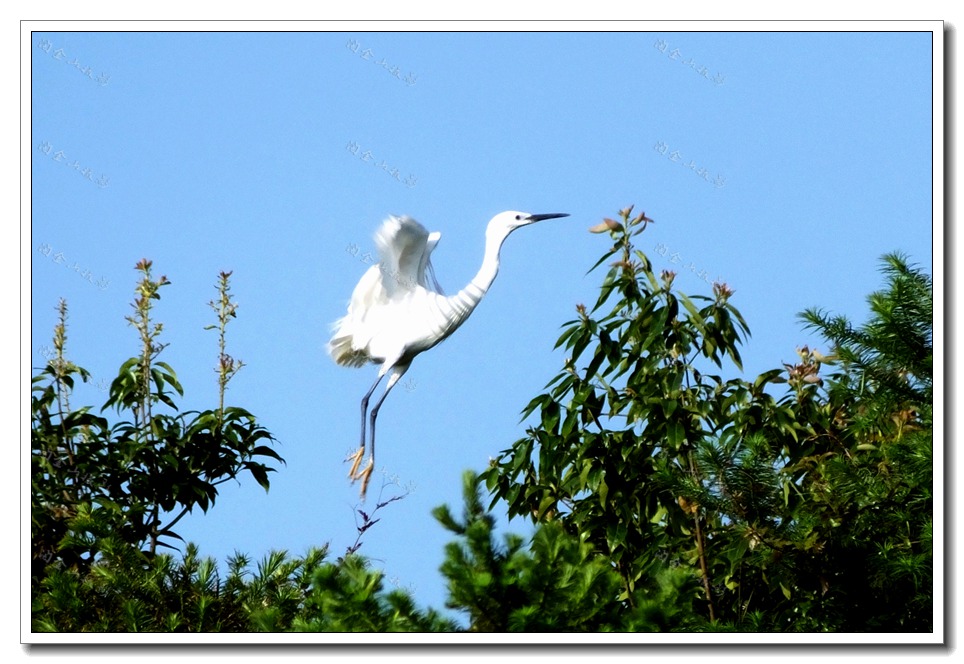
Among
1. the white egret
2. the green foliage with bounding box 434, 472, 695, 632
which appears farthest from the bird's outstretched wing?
the green foliage with bounding box 434, 472, 695, 632

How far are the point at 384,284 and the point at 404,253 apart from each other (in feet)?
0.70

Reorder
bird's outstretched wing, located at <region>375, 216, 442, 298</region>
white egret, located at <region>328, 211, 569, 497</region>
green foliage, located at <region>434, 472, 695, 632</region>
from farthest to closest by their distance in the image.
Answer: white egret, located at <region>328, 211, 569, 497</region> < bird's outstretched wing, located at <region>375, 216, 442, 298</region> < green foliage, located at <region>434, 472, 695, 632</region>

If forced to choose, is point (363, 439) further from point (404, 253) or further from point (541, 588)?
point (541, 588)

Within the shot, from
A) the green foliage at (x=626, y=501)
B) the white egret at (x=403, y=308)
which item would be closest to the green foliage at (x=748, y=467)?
the green foliage at (x=626, y=501)

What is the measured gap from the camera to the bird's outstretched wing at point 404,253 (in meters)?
4.94

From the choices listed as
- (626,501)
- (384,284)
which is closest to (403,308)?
(384,284)

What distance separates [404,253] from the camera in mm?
5234

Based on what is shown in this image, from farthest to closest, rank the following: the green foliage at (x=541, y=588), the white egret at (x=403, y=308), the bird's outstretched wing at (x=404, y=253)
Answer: the white egret at (x=403, y=308) → the bird's outstretched wing at (x=404, y=253) → the green foliage at (x=541, y=588)

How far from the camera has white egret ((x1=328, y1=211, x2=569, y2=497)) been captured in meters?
5.30

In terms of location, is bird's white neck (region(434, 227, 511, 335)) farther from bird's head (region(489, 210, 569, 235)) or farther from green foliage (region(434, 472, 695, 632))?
green foliage (region(434, 472, 695, 632))

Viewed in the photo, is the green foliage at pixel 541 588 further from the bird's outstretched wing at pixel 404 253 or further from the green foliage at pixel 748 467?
the bird's outstretched wing at pixel 404 253
